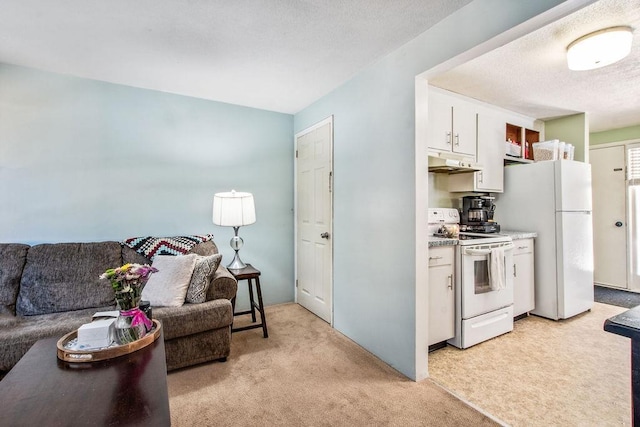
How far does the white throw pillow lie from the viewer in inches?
84.9

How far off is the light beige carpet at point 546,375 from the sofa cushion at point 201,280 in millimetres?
1759

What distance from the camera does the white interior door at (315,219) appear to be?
2.97 metres

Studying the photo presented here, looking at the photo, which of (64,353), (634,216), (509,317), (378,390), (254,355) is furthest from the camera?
(634,216)

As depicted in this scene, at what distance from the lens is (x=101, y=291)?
228 cm

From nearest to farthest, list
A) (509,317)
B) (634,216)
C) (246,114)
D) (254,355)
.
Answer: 1. (254,355)
2. (509,317)
3. (246,114)
4. (634,216)

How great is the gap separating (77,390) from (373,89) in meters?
2.44

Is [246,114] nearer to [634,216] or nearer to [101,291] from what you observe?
[101,291]

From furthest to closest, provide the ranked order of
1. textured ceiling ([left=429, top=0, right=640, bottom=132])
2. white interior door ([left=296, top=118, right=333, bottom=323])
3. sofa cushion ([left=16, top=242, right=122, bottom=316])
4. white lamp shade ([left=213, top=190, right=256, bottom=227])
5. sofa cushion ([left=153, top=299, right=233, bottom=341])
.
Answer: white interior door ([left=296, top=118, right=333, bottom=323]) → white lamp shade ([left=213, top=190, right=256, bottom=227]) → sofa cushion ([left=16, top=242, right=122, bottom=316]) → sofa cushion ([left=153, top=299, right=233, bottom=341]) → textured ceiling ([left=429, top=0, right=640, bottom=132])

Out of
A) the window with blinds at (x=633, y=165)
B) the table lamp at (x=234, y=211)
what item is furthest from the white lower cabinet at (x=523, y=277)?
the table lamp at (x=234, y=211)

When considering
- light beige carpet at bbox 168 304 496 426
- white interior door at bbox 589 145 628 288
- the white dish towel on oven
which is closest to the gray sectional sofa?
light beige carpet at bbox 168 304 496 426

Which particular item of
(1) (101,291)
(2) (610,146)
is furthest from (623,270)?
(1) (101,291)

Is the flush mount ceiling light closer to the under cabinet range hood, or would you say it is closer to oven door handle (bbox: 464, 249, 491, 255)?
the under cabinet range hood

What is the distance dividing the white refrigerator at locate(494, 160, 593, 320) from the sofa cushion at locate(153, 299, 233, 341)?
320cm

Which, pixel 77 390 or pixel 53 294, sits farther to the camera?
pixel 53 294
